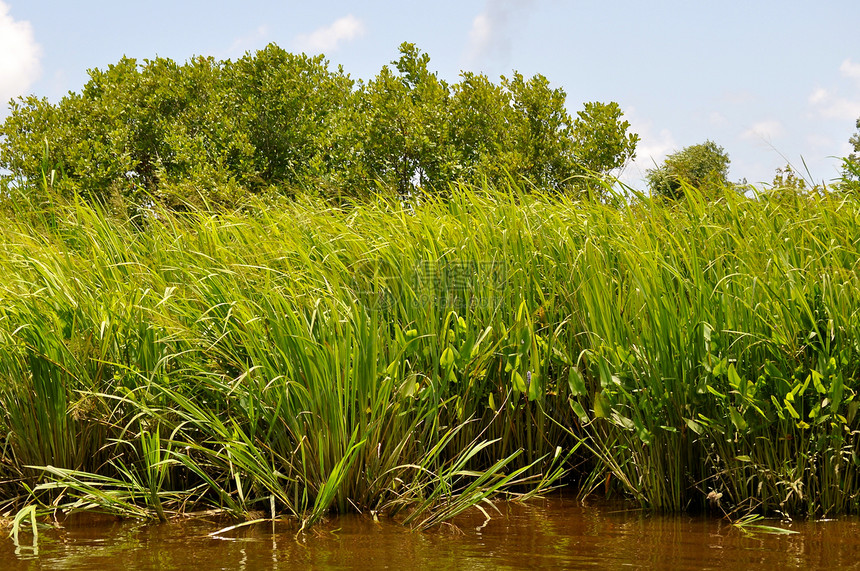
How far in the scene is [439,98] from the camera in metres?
11.5

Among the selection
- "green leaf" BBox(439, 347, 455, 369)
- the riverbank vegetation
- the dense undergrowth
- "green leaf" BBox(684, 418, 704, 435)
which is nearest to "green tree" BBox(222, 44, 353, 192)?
the riverbank vegetation

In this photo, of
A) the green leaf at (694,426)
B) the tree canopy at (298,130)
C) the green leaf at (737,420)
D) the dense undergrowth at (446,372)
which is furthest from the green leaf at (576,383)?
the tree canopy at (298,130)

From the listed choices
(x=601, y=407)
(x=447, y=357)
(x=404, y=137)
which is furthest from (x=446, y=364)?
(x=404, y=137)

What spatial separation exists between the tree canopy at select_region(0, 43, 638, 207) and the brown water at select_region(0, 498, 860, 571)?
8225mm

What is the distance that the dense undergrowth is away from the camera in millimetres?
2693

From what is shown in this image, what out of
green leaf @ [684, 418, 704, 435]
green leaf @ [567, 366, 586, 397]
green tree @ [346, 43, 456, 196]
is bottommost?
green leaf @ [684, 418, 704, 435]

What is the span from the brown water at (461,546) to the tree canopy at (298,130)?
822 cm

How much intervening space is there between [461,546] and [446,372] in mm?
677

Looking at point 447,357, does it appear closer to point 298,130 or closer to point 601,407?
point 601,407

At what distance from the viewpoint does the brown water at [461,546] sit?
2.25 m

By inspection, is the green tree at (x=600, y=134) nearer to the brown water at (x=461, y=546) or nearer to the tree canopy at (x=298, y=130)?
the tree canopy at (x=298, y=130)

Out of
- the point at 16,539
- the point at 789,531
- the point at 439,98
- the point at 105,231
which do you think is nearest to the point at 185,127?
the point at 439,98

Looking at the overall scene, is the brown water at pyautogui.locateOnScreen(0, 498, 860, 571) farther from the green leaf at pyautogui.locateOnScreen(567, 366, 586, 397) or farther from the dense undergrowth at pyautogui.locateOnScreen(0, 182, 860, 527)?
the green leaf at pyautogui.locateOnScreen(567, 366, 586, 397)

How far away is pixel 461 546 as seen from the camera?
95.5 inches
